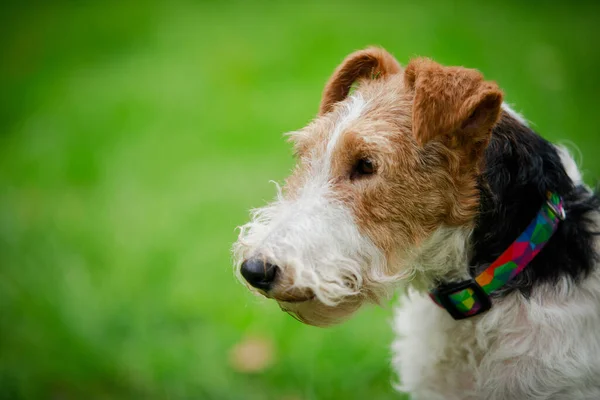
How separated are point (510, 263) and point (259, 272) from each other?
3.97 feet

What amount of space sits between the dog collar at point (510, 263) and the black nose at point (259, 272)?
0.94m

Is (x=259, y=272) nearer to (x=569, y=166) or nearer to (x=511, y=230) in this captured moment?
(x=511, y=230)

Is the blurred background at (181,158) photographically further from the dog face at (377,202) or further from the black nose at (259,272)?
the black nose at (259,272)

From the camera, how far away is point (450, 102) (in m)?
2.47

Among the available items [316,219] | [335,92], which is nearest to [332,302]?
[316,219]

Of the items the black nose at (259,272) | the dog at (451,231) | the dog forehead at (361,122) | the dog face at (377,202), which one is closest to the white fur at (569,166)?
the dog at (451,231)

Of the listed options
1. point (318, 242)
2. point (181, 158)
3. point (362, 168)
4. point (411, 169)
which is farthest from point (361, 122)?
point (181, 158)

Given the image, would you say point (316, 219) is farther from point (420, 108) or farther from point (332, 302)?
point (420, 108)

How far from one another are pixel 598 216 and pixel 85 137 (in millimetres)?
7044

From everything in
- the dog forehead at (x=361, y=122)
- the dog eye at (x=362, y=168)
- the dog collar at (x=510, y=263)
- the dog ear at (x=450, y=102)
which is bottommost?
the dog collar at (x=510, y=263)

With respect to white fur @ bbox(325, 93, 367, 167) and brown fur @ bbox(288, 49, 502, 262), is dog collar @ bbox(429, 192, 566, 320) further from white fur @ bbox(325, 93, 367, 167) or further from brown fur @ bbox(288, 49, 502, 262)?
white fur @ bbox(325, 93, 367, 167)

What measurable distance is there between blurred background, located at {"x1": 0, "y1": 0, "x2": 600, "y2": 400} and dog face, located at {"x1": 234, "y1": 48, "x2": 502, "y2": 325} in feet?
5.63

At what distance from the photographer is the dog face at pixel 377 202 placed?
97.8 inches

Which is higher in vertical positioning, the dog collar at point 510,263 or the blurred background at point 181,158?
the dog collar at point 510,263
